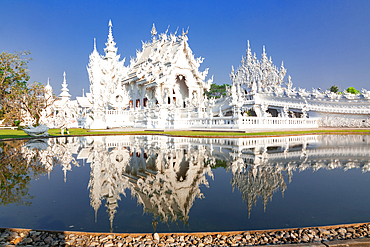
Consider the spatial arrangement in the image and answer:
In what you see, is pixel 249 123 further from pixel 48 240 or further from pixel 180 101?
pixel 48 240

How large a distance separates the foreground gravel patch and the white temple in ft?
55.7

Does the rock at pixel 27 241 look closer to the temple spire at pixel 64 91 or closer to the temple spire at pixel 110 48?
the temple spire at pixel 110 48

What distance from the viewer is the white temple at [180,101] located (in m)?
24.6

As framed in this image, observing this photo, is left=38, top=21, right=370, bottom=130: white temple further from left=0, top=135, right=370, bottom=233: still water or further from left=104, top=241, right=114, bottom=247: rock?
left=104, top=241, right=114, bottom=247: rock

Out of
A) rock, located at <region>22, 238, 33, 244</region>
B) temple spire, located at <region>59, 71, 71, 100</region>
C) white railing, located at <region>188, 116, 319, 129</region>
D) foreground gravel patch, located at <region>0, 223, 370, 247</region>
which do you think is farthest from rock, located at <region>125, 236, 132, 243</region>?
temple spire, located at <region>59, 71, 71, 100</region>

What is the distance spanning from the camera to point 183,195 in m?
3.84

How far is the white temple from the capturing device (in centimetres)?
2464

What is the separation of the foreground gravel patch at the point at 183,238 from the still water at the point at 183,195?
0.56 ft

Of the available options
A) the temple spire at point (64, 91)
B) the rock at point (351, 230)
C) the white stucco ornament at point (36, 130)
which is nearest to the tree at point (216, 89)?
the temple spire at point (64, 91)

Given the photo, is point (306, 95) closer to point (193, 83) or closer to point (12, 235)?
point (193, 83)

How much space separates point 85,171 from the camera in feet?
19.0

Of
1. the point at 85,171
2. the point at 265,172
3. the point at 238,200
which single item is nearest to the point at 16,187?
the point at 85,171

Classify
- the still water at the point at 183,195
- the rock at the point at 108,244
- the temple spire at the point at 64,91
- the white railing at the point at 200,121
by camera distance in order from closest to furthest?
the rock at the point at 108,244 < the still water at the point at 183,195 < the white railing at the point at 200,121 < the temple spire at the point at 64,91

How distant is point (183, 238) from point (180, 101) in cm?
2931
